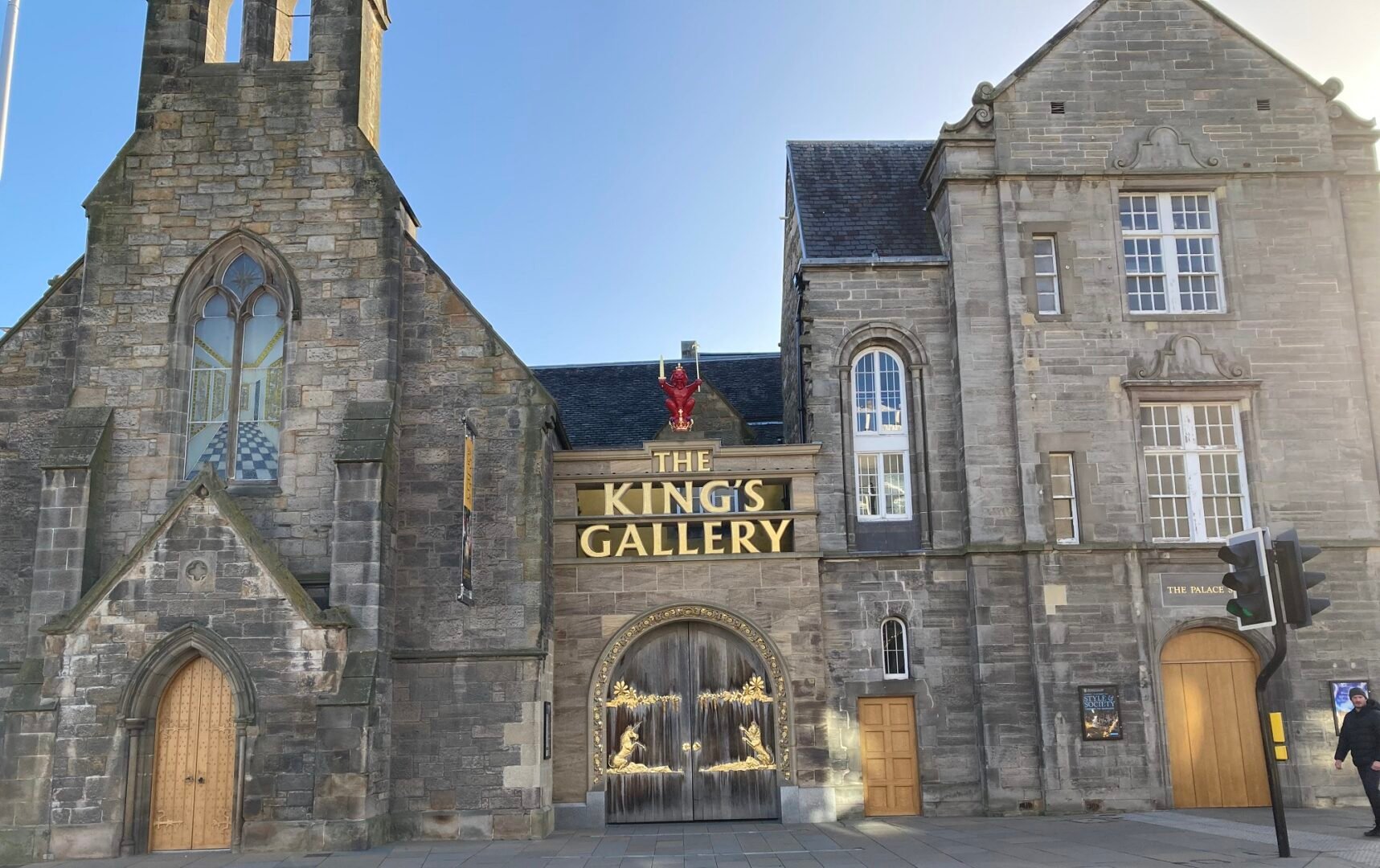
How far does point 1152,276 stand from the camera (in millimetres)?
21031

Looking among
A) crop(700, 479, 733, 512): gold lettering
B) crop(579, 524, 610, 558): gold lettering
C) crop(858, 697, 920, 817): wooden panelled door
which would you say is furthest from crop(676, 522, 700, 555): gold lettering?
crop(858, 697, 920, 817): wooden panelled door

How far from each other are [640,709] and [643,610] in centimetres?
161

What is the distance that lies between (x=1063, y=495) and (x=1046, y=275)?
154 inches

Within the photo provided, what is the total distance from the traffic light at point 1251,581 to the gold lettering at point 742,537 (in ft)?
27.2

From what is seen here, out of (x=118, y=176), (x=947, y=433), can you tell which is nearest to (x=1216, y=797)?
(x=947, y=433)

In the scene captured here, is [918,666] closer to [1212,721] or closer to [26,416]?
[1212,721]

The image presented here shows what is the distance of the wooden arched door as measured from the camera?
19.3 meters

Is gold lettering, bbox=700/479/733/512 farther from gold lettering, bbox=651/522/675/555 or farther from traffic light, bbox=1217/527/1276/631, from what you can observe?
traffic light, bbox=1217/527/1276/631

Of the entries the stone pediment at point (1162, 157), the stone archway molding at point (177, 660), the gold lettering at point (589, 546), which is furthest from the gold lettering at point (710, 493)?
the stone pediment at point (1162, 157)

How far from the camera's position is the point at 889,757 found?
19641 millimetres

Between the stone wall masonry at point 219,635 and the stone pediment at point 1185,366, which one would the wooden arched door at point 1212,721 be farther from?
the stone wall masonry at point 219,635

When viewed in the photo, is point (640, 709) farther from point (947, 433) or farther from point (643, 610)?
point (947, 433)

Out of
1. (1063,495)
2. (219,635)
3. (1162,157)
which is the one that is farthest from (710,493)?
(1162,157)

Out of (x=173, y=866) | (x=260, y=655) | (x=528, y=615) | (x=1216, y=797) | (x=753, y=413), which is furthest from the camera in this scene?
(x=753, y=413)
